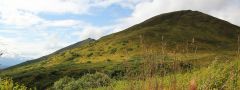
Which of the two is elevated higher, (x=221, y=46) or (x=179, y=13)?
(x=179, y=13)

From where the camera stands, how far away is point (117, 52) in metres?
73.5

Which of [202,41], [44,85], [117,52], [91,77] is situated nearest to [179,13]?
[202,41]

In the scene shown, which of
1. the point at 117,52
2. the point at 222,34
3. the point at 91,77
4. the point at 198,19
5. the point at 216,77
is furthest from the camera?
the point at 198,19

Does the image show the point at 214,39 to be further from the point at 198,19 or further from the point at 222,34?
the point at 198,19

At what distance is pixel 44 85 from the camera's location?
48.9 m

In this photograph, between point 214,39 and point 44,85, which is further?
point 214,39

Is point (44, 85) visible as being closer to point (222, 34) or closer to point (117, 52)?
point (117, 52)

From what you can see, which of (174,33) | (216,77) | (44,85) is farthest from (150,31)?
(216,77)

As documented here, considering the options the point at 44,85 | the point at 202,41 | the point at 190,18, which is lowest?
the point at 44,85

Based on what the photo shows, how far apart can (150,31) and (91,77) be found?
195ft

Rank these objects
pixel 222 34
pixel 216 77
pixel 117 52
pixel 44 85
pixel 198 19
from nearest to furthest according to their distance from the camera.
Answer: pixel 216 77 < pixel 44 85 < pixel 117 52 < pixel 222 34 < pixel 198 19

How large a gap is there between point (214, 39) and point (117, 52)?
70.6 ft

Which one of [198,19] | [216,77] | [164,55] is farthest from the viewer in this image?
[198,19]

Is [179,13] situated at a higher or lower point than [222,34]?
higher
